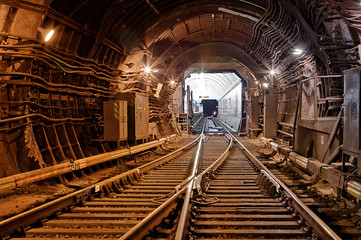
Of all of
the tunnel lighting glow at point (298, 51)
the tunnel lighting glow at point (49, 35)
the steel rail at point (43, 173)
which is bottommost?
the steel rail at point (43, 173)

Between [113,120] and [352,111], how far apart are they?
19.8 ft

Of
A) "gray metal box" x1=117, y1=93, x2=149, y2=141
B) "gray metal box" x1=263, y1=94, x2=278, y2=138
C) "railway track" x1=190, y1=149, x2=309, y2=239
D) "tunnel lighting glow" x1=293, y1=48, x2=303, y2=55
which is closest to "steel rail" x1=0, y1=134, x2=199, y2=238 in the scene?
"railway track" x1=190, y1=149, x2=309, y2=239

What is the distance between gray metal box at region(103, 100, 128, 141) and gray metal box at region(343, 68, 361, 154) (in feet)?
19.0

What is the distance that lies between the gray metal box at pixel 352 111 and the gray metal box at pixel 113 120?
5792mm

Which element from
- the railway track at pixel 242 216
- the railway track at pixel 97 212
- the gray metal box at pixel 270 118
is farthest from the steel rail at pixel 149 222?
the gray metal box at pixel 270 118

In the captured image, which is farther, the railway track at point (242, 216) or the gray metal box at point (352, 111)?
the gray metal box at point (352, 111)

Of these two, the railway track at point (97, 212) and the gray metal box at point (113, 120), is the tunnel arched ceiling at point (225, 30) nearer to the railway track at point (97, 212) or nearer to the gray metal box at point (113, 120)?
the gray metal box at point (113, 120)

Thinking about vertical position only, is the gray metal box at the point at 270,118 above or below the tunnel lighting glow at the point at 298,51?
below

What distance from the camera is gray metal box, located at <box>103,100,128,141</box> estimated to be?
791cm

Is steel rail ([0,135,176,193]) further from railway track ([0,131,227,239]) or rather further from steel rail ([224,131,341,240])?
steel rail ([224,131,341,240])

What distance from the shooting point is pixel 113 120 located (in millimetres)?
7934

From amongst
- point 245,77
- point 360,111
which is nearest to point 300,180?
point 360,111

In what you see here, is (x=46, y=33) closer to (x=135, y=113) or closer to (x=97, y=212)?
(x=135, y=113)

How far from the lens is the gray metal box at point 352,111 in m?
3.98
